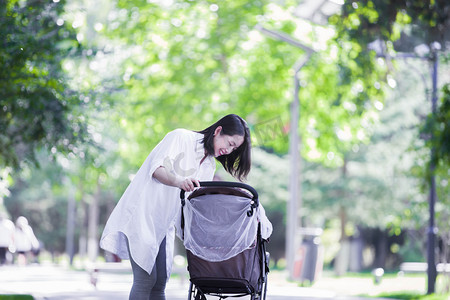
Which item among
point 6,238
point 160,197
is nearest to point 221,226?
point 160,197

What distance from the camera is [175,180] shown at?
18.1 feet

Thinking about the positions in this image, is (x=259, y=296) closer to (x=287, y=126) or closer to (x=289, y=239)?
(x=289, y=239)

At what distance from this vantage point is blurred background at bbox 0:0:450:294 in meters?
10.9

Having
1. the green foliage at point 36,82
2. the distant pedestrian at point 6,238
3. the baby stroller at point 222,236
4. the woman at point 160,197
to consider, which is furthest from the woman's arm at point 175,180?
the distant pedestrian at point 6,238

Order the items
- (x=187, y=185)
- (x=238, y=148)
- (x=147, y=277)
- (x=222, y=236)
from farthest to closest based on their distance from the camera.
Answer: (x=238, y=148), (x=222, y=236), (x=147, y=277), (x=187, y=185)

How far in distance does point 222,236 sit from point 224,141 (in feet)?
1.96

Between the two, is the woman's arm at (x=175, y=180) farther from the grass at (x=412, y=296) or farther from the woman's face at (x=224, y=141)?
the grass at (x=412, y=296)

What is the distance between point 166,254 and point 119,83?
7085 millimetres

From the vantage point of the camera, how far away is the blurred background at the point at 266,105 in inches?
428

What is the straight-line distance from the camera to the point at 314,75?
2341cm

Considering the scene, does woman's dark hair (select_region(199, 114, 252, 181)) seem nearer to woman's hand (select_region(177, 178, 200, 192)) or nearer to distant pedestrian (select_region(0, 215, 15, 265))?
woman's hand (select_region(177, 178, 200, 192))

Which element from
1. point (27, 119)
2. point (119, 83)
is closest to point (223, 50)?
point (119, 83)

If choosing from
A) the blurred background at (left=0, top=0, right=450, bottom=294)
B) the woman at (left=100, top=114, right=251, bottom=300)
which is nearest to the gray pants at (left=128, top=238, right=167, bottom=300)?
the woman at (left=100, top=114, right=251, bottom=300)

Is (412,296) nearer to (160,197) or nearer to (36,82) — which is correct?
(36,82)
